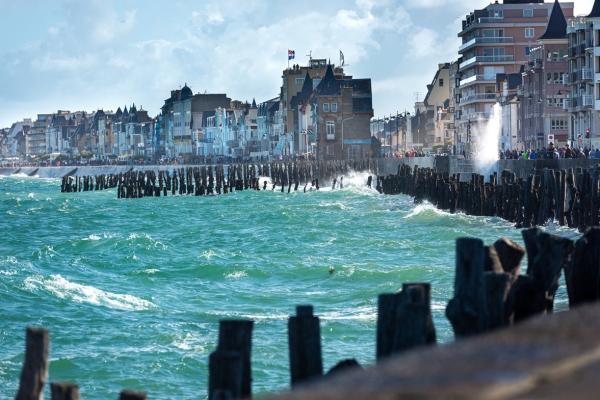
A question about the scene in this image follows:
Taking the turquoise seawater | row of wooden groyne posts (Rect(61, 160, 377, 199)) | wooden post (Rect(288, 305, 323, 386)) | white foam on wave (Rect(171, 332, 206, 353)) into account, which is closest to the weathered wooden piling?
wooden post (Rect(288, 305, 323, 386))

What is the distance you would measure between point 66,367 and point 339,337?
4372 millimetres

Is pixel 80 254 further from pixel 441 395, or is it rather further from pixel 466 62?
pixel 466 62

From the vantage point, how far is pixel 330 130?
144125 mm

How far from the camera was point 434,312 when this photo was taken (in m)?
23.0

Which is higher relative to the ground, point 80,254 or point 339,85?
point 339,85

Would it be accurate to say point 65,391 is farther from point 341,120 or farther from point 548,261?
point 341,120

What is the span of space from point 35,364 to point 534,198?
106 ft

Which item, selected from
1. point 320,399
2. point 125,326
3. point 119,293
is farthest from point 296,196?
point 320,399

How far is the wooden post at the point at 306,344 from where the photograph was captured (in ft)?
32.2

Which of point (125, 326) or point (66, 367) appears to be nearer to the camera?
point (66, 367)

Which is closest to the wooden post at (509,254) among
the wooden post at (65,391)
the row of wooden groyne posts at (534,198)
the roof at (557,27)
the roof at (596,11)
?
the wooden post at (65,391)

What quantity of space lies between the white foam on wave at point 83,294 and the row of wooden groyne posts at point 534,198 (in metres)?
12.8

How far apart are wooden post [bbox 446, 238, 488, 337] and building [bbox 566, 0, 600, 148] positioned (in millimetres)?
77355

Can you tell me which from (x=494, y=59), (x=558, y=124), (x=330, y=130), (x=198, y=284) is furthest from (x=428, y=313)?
(x=494, y=59)
